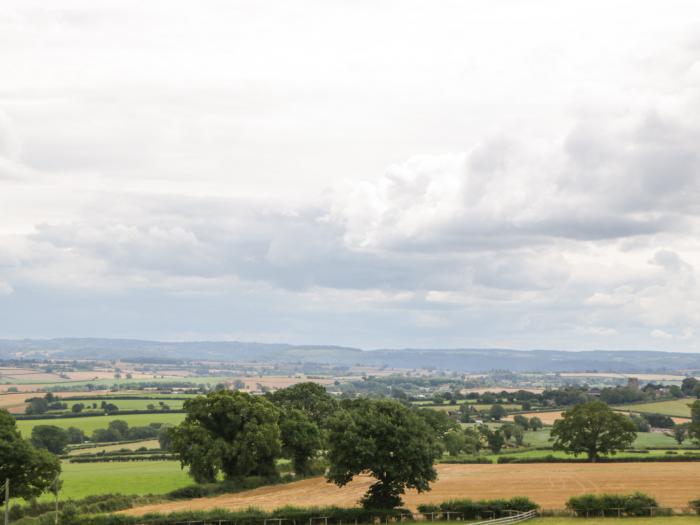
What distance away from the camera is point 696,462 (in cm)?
10788

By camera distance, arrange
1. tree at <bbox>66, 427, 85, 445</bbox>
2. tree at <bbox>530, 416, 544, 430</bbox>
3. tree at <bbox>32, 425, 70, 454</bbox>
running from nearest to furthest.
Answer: tree at <bbox>32, 425, 70, 454</bbox> → tree at <bbox>66, 427, 85, 445</bbox> → tree at <bbox>530, 416, 544, 430</bbox>

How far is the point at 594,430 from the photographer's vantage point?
367 feet

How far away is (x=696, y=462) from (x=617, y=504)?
1829 inches

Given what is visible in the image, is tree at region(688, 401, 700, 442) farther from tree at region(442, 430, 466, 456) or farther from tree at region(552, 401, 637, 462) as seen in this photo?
tree at region(442, 430, 466, 456)

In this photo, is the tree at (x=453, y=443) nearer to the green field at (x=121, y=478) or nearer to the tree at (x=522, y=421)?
the tree at (x=522, y=421)

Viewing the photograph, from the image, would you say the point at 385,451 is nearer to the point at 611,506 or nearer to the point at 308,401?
the point at 611,506

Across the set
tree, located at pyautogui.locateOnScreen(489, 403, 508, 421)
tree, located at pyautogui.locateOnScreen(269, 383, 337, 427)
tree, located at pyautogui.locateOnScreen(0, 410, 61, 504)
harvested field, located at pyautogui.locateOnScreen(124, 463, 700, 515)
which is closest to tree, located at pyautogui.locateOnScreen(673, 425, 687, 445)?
harvested field, located at pyautogui.locateOnScreen(124, 463, 700, 515)

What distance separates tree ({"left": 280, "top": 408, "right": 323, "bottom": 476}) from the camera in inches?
3989

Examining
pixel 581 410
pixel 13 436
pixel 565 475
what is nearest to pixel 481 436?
pixel 581 410

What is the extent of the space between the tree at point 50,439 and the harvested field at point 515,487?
55156mm

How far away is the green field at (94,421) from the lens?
166m

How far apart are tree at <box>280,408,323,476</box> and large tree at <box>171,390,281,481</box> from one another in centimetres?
554

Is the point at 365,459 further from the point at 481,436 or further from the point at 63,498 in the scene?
the point at 481,436

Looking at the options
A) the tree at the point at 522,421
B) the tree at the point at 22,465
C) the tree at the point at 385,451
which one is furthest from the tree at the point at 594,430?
the tree at the point at 22,465
